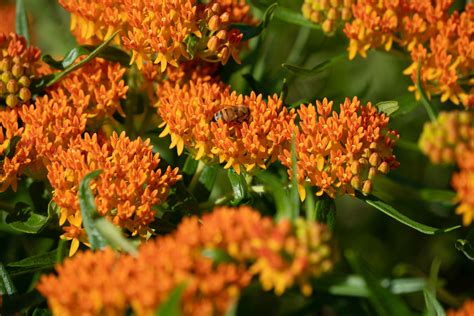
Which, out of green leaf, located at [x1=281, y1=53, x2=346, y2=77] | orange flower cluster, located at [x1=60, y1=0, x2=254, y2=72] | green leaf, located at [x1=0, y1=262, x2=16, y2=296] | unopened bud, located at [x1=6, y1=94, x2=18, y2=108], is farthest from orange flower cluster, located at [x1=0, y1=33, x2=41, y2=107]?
green leaf, located at [x1=281, y1=53, x2=346, y2=77]

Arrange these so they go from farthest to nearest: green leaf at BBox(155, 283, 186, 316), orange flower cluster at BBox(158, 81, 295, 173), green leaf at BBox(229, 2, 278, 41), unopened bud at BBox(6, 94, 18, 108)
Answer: green leaf at BBox(229, 2, 278, 41), unopened bud at BBox(6, 94, 18, 108), orange flower cluster at BBox(158, 81, 295, 173), green leaf at BBox(155, 283, 186, 316)

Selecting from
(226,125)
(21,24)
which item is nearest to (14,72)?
(21,24)

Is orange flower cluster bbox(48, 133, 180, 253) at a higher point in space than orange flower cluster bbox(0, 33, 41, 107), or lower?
lower

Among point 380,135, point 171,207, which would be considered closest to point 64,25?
point 171,207

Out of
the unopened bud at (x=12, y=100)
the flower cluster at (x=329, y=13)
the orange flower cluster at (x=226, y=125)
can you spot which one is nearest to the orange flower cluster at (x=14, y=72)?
the unopened bud at (x=12, y=100)

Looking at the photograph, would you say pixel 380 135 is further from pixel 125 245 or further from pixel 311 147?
pixel 125 245

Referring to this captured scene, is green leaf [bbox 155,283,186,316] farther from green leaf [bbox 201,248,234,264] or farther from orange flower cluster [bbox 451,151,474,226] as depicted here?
orange flower cluster [bbox 451,151,474,226]
